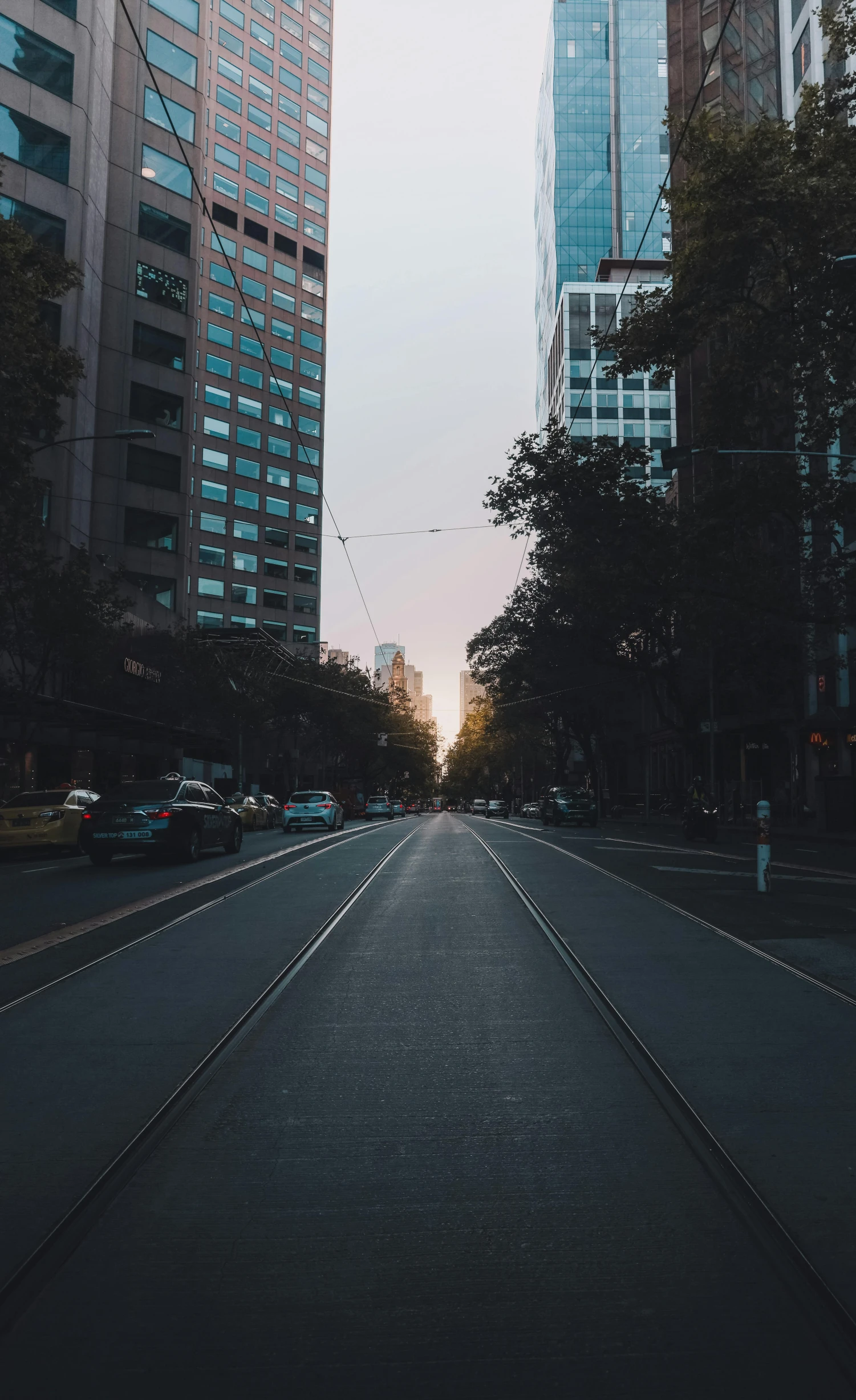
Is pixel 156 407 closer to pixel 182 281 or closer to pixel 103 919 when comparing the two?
pixel 182 281

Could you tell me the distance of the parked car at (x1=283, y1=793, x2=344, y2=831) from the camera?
37.1 m

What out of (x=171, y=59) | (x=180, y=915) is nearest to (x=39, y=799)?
(x=180, y=915)

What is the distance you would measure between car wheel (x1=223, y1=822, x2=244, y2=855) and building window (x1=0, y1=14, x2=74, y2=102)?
30.0m

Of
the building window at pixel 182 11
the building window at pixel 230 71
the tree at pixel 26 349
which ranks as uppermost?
the building window at pixel 230 71

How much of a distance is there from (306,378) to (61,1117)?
8823 centimetres

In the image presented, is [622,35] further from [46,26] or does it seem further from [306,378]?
[46,26]

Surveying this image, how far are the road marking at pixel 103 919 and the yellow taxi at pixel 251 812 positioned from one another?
705 inches

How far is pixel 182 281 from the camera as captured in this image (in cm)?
5103

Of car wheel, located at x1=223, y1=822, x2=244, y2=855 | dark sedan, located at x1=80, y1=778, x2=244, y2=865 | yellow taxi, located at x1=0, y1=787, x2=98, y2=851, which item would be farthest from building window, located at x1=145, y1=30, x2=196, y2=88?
dark sedan, located at x1=80, y1=778, x2=244, y2=865

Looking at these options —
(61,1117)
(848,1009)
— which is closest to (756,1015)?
(848,1009)

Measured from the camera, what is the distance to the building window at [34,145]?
37562mm

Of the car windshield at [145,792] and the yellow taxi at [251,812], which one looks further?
the yellow taxi at [251,812]

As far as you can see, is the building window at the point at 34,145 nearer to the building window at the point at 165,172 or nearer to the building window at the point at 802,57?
the building window at the point at 165,172

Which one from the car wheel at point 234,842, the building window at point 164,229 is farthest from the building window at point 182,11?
the car wheel at point 234,842
